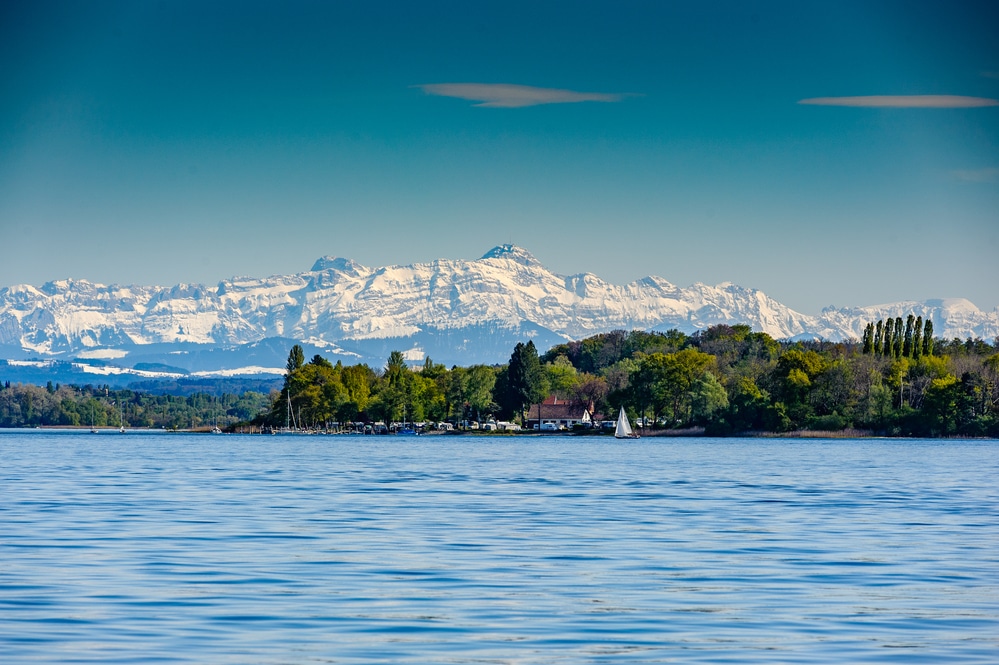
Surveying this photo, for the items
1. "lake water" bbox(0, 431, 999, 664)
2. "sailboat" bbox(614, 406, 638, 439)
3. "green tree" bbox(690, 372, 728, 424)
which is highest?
"green tree" bbox(690, 372, 728, 424)

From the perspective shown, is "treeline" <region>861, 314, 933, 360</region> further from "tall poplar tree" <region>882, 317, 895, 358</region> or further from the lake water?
the lake water

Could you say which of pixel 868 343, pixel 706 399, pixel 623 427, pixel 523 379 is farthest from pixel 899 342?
pixel 523 379

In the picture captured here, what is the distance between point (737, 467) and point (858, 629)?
51.4 metres

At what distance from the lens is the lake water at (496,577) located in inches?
624

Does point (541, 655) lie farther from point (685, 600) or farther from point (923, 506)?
point (923, 506)

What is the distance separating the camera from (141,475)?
56906mm

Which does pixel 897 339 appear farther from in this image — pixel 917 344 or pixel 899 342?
pixel 917 344

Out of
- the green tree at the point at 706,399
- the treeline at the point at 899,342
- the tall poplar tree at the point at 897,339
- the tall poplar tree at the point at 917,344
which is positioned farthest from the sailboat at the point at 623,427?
the tall poplar tree at the point at 917,344

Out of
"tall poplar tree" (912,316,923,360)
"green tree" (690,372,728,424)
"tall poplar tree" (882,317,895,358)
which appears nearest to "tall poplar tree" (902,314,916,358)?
"tall poplar tree" (912,316,923,360)

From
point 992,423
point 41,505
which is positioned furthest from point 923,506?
point 992,423

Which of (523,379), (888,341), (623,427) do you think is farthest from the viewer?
(523,379)

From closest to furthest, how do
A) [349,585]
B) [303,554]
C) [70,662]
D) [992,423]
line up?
[70,662], [349,585], [303,554], [992,423]

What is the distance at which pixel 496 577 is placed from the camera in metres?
21.7

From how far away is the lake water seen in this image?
15.9 m
